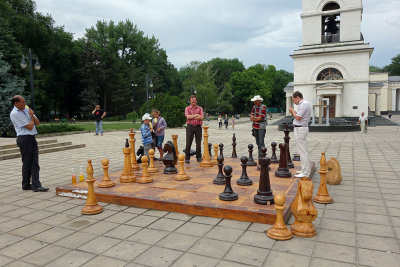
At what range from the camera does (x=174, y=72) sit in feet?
247

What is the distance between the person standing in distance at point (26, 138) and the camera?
5.79 meters

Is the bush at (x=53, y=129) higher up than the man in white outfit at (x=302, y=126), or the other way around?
the man in white outfit at (x=302, y=126)

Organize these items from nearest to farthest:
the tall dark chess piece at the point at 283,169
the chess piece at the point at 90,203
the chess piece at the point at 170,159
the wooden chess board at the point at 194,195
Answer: the wooden chess board at the point at 194,195
the chess piece at the point at 90,203
the tall dark chess piece at the point at 283,169
the chess piece at the point at 170,159

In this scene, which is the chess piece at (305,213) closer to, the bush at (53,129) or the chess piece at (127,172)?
the chess piece at (127,172)

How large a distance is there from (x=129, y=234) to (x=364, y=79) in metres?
34.1

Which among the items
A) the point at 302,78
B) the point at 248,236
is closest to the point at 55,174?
the point at 248,236

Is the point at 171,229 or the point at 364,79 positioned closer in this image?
the point at 171,229

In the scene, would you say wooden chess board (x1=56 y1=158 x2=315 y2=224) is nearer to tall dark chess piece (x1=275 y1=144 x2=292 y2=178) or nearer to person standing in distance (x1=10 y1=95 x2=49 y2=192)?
tall dark chess piece (x1=275 y1=144 x2=292 y2=178)

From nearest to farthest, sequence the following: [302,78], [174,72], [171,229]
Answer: [171,229] → [302,78] → [174,72]

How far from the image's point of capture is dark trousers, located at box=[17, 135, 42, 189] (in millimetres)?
5898

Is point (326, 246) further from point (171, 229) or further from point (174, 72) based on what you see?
point (174, 72)

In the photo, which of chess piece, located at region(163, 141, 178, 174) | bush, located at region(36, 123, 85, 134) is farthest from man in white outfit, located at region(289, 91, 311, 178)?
bush, located at region(36, 123, 85, 134)

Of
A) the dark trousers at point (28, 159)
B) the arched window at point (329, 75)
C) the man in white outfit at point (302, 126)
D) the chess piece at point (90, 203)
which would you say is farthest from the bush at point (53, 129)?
the arched window at point (329, 75)

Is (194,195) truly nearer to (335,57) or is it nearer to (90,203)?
(90,203)
